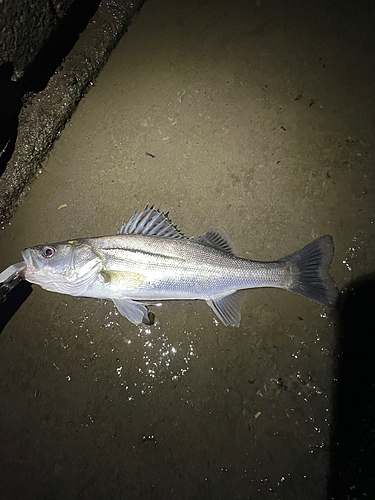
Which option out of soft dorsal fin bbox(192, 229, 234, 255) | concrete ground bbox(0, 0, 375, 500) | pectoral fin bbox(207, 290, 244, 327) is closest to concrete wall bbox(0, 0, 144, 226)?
concrete ground bbox(0, 0, 375, 500)

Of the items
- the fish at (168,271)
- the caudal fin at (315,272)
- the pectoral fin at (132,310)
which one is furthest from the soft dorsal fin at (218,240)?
the pectoral fin at (132,310)

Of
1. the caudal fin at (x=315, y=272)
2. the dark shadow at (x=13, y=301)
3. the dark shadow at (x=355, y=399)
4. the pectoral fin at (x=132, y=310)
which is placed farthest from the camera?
the dark shadow at (x=13, y=301)

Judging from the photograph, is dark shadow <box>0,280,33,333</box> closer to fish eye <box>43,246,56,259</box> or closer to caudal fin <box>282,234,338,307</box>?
fish eye <box>43,246,56,259</box>

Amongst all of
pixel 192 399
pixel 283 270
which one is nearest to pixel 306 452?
pixel 192 399

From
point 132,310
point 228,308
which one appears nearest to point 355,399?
point 228,308

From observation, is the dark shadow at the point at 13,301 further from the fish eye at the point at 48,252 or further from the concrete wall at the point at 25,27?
the concrete wall at the point at 25,27

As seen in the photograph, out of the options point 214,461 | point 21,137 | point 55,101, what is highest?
point 55,101

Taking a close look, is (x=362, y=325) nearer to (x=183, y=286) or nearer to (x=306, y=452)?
(x=306, y=452)
